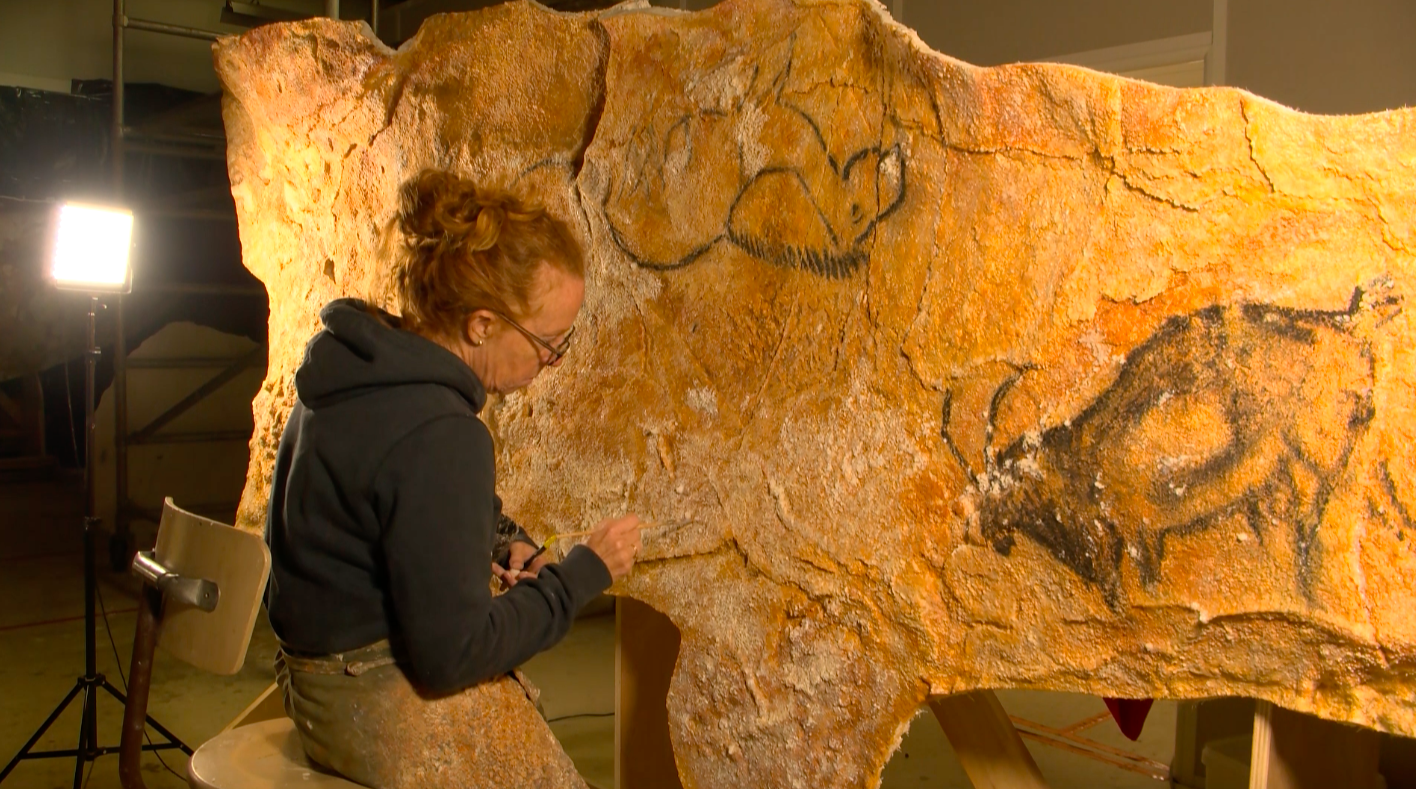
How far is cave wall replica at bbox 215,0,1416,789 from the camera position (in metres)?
1.35

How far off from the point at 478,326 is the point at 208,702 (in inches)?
108

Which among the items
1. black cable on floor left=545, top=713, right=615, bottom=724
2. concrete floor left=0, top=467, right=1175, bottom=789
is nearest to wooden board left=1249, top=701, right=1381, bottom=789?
concrete floor left=0, top=467, right=1175, bottom=789

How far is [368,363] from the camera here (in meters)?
1.23

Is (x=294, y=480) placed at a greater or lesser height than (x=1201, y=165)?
lesser

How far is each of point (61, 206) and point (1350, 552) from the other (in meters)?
2.97

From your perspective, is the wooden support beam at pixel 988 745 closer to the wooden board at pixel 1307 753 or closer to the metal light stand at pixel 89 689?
the wooden board at pixel 1307 753

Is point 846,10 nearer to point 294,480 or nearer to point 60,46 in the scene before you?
point 294,480

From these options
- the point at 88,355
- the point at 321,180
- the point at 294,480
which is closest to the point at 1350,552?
the point at 294,480

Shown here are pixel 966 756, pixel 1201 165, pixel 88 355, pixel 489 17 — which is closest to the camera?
pixel 1201 165

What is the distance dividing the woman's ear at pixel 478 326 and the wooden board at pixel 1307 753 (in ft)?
3.92

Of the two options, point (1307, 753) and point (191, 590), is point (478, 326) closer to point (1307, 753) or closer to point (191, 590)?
point (191, 590)

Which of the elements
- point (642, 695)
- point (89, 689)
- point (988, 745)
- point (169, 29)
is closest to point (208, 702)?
point (89, 689)

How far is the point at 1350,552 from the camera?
1.32 metres

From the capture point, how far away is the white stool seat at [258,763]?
133 cm
